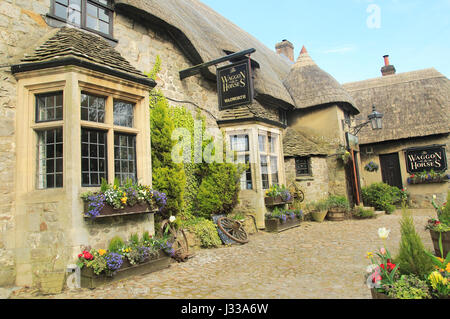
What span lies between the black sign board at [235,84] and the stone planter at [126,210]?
331 cm

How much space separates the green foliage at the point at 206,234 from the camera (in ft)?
24.6

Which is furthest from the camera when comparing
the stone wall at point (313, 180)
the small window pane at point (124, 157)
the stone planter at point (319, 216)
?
the stone wall at point (313, 180)

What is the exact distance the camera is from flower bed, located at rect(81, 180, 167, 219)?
4.70 meters

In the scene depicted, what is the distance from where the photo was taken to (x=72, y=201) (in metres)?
4.66

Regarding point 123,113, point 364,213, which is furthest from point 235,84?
point 364,213

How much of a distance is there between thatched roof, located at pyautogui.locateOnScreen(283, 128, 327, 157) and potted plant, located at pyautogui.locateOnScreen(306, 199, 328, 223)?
208 centimetres

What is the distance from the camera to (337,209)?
12.4 m

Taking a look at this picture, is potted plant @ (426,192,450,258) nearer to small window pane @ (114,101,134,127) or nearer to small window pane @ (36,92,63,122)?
small window pane @ (114,101,134,127)

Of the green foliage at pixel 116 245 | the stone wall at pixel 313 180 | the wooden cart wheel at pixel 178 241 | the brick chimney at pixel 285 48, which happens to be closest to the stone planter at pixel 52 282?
the green foliage at pixel 116 245

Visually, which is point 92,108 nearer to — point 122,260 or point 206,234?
point 122,260

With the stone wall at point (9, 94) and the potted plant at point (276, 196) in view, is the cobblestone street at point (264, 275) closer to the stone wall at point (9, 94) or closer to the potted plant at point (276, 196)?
the stone wall at point (9, 94)

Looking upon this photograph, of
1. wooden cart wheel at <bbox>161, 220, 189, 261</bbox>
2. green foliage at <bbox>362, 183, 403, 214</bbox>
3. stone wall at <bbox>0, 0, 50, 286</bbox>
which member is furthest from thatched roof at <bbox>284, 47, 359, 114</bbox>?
stone wall at <bbox>0, 0, 50, 286</bbox>

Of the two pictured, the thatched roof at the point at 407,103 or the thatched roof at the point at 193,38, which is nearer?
Result: the thatched roof at the point at 193,38
